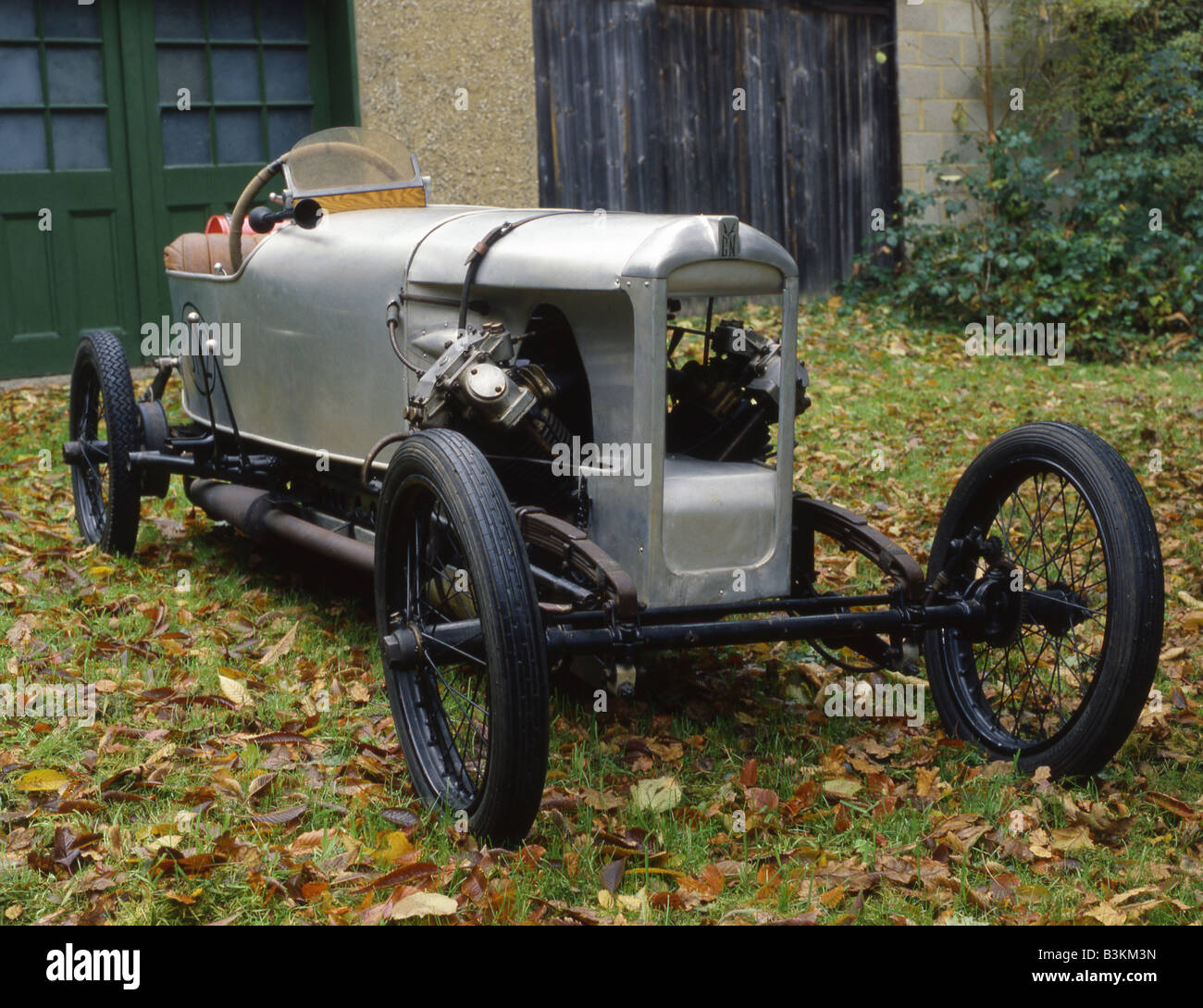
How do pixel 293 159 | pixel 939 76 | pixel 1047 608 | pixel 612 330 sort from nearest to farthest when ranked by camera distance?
pixel 1047 608
pixel 612 330
pixel 293 159
pixel 939 76

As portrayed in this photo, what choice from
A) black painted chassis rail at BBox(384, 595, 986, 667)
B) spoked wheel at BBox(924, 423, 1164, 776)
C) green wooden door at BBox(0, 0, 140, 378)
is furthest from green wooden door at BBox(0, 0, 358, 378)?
spoked wheel at BBox(924, 423, 1164, 776)

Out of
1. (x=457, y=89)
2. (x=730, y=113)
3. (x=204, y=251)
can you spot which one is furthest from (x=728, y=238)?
(x=730, y=113)

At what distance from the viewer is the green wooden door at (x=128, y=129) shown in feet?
27.3

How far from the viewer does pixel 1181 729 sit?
3.52m

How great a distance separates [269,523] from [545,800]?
1851 millimetres

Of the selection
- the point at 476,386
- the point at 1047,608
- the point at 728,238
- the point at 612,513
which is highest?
the point at 728,238

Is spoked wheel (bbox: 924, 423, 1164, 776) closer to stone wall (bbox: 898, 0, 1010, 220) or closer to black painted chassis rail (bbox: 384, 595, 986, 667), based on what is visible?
black painted chassis rail (bbox: 384, 595, 986, 667)

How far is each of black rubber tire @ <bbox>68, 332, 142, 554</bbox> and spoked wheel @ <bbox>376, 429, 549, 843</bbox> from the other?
199 centimetres

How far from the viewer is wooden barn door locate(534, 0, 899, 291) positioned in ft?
32.2

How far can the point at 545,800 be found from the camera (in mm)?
3039

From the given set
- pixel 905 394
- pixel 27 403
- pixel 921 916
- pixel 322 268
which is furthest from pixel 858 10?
pixel 921 916

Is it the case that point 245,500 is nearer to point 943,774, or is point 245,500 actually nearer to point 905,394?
point 943,774

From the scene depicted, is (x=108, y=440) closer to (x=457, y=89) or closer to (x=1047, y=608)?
(x=1047, y=608)

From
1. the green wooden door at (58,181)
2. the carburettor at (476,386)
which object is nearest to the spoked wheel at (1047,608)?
the carburettor at (476,386)
